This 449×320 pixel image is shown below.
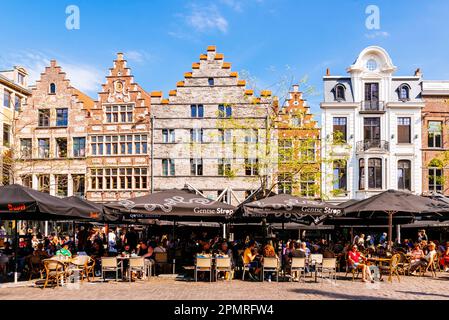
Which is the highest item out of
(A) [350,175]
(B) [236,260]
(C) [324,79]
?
(C) [324,79]

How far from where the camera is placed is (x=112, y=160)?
36.8 metres

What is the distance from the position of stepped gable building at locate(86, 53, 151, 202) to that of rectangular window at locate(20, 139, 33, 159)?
4313 millimetres

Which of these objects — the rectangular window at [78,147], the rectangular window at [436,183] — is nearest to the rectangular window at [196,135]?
the rectangular window at [78,147]

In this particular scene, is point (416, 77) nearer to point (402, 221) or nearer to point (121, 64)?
point (402, 221)

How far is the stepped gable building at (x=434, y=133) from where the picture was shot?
113 ft

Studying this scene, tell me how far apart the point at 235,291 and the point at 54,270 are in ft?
16.5

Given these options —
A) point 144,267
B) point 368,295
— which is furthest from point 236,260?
point 368,295

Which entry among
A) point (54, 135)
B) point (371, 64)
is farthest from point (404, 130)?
point (54, 135)

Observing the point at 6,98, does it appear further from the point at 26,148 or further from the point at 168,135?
the point at 168,135

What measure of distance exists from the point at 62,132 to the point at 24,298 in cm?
2800

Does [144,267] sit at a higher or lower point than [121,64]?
lower

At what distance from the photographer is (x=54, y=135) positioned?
37.5 metres

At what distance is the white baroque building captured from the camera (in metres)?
34.5
